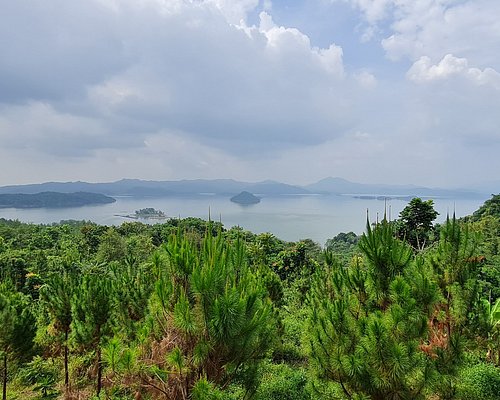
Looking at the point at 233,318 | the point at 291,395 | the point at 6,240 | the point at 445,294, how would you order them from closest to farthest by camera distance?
the point at 233,318 < the point at 445,294 < the point at 291,395 < the point at 6,240

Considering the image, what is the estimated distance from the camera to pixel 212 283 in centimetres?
345

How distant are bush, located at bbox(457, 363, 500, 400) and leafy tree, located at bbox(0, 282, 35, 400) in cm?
792

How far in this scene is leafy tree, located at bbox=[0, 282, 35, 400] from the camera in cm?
627

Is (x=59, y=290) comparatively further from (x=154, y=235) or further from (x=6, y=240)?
(x=154, y=235)

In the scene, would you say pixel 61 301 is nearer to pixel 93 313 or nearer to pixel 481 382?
pixel 93 313

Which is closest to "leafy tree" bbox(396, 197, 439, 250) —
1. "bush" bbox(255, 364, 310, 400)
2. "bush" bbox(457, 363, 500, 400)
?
"bush" bbox(457, 363, 500, 400)

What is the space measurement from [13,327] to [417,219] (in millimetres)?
16080

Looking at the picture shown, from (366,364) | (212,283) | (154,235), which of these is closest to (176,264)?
(212,283)

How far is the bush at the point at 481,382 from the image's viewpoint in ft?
19.9

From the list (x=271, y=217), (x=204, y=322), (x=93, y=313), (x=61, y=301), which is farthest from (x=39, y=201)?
(x=204, y=322)

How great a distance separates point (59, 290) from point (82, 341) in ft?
4.42

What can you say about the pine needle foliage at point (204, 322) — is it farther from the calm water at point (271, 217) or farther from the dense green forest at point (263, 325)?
the calm water at point (271, 217)

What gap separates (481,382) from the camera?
6.38 m

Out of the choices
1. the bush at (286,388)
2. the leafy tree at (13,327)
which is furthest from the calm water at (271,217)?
the leafy tree at (13,327)
